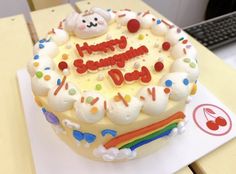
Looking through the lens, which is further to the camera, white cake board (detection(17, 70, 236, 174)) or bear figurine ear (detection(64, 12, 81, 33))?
bear figurine ear (detection(64, 12, 81, 33))

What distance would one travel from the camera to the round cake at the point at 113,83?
19.0 inches

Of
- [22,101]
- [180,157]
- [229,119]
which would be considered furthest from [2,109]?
[229,119]

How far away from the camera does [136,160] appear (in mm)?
580

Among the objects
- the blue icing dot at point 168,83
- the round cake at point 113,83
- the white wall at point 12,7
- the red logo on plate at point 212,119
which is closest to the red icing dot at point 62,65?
the round cake at point 113,83

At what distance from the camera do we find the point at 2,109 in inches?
27.9

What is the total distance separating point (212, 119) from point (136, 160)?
0.21 metres

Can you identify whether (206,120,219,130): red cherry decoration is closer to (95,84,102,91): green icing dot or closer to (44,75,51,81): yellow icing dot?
(95,84,102,91): green icing dot

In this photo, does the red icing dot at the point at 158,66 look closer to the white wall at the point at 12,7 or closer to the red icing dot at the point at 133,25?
the red icing dot at the point at 133,25

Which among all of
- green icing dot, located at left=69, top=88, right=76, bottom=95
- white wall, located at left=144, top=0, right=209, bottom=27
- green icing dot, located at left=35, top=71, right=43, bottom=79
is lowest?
white wall, located at left=144, top=0, right=209, bottom=27

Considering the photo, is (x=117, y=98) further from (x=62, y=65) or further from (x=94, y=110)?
(x=62, y=65)

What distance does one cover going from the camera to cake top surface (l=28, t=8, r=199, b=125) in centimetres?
48

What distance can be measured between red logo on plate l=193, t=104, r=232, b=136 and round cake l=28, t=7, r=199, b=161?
103 millimetres

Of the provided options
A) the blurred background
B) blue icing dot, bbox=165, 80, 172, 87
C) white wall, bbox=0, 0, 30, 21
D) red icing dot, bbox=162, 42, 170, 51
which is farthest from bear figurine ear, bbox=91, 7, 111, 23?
white wall, bbox=0, 0, 30, 21

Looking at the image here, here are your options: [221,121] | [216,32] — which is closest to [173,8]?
[216,32]
